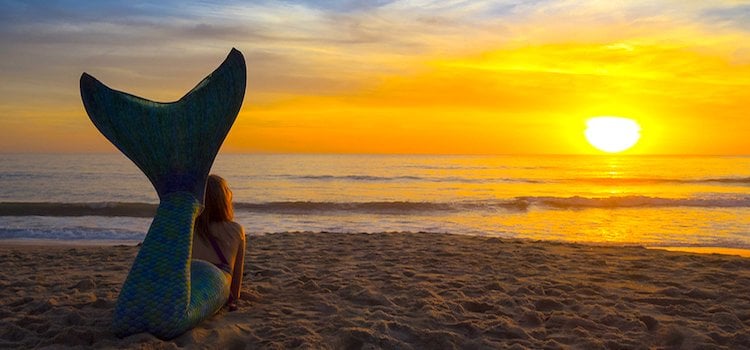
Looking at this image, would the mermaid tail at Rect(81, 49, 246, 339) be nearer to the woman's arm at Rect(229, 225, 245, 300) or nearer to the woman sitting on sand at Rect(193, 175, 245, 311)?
the woman sitting on sand at Rect(193, 175, 245, 311)

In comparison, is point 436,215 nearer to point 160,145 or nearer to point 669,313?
point 669,313

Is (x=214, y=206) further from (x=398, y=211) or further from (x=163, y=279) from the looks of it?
(x=398, y=211)

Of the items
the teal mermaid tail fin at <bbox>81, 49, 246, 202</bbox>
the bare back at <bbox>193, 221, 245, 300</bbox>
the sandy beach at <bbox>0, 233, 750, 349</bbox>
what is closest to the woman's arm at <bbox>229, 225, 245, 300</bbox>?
the bare back at <bbox>193, 221, 245, 300</bbox>

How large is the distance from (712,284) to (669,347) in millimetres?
2387

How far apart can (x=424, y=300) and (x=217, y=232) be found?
197cm

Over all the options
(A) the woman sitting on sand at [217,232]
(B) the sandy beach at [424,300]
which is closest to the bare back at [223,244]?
(A) the woman sitting on sand at [217,232]

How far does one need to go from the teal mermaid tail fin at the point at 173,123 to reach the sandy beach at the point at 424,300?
1172 mm

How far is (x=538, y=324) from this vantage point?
4.49m

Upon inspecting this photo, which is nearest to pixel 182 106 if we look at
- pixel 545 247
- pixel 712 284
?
pixel 712 284

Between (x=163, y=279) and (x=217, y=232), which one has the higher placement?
(x=217, y=232)

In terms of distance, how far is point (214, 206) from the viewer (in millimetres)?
4523

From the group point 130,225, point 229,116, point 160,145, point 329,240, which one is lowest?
point 130,225

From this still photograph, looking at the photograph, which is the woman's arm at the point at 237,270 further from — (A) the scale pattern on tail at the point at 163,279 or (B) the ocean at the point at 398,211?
(B) the ocean at the point at 398,211

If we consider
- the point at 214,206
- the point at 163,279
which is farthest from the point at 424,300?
the point at 163,279
